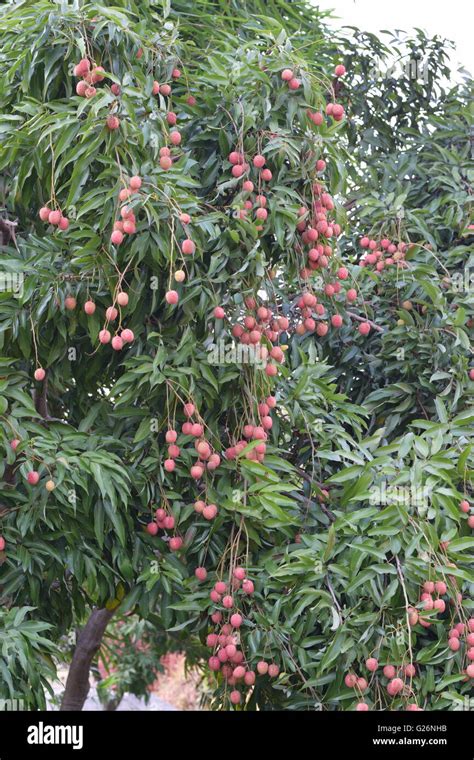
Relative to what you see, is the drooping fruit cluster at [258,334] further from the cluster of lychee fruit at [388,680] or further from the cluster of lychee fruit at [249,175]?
the cluster of lychee fruit at [388,680]

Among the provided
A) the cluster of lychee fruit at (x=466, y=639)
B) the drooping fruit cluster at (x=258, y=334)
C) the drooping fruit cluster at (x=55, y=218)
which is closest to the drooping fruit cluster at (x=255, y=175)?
the drooping fruit cluster at (x=258, y=334)

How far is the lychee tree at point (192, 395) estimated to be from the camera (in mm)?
2385

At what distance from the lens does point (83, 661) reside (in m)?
3.90

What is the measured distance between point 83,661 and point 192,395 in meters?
1.84

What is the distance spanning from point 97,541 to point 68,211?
86 centimetres

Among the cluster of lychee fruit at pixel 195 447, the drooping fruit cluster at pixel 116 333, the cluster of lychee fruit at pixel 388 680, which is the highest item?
the drooping fruit cluster at pixel 116 333

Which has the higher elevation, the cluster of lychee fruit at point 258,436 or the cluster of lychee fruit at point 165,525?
the cluster of lychee fruit at point 258,436

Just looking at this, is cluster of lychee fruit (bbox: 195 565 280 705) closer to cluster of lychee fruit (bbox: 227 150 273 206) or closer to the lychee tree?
the lychee tree

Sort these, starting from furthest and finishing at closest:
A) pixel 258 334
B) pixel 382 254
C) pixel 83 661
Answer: pixel 83 661
pixel 382 254
pixel 258 334

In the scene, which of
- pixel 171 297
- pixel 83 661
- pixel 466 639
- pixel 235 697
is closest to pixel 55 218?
pixel 171 297

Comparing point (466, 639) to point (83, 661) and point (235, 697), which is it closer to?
point (235, 697)

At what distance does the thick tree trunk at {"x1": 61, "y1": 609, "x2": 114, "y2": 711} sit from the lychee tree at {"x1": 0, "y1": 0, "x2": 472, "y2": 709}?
104 cm

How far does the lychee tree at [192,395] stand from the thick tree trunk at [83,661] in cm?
104

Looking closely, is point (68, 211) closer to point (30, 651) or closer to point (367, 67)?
point (30, 651)
